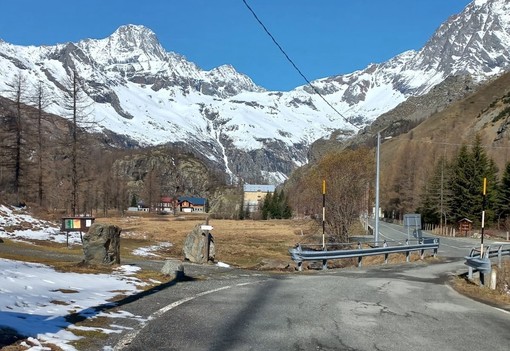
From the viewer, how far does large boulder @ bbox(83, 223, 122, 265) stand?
54.0 feet

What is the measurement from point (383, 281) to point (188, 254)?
865 cm

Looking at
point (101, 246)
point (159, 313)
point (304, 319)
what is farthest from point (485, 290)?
point (101, 246)

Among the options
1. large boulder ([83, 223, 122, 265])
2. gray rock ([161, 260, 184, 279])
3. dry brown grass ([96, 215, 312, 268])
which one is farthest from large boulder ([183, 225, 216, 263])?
gray rock ([161, 260, 184, 279])

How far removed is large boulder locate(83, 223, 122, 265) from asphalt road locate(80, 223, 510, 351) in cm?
321

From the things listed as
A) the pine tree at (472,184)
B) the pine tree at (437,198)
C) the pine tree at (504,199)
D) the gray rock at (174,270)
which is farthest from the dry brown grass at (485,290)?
the pine tree at (437,198)

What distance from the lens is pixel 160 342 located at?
25.1 feet

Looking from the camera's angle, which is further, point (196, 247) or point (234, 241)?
point (234, 241)

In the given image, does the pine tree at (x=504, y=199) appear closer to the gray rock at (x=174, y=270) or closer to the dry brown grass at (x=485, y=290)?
the dry brown grass at (x=485, y=290)

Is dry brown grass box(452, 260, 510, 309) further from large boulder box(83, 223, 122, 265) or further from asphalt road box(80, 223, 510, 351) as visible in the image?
large boulder box(83, 223, 122, 265)

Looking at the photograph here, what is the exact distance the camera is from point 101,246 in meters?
16.5

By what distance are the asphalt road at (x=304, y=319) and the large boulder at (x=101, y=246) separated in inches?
126

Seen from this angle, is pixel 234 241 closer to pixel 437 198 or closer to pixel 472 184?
pixel 472 184

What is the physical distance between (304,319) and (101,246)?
8.63m

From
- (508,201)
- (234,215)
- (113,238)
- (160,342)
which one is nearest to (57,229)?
(113,238)
